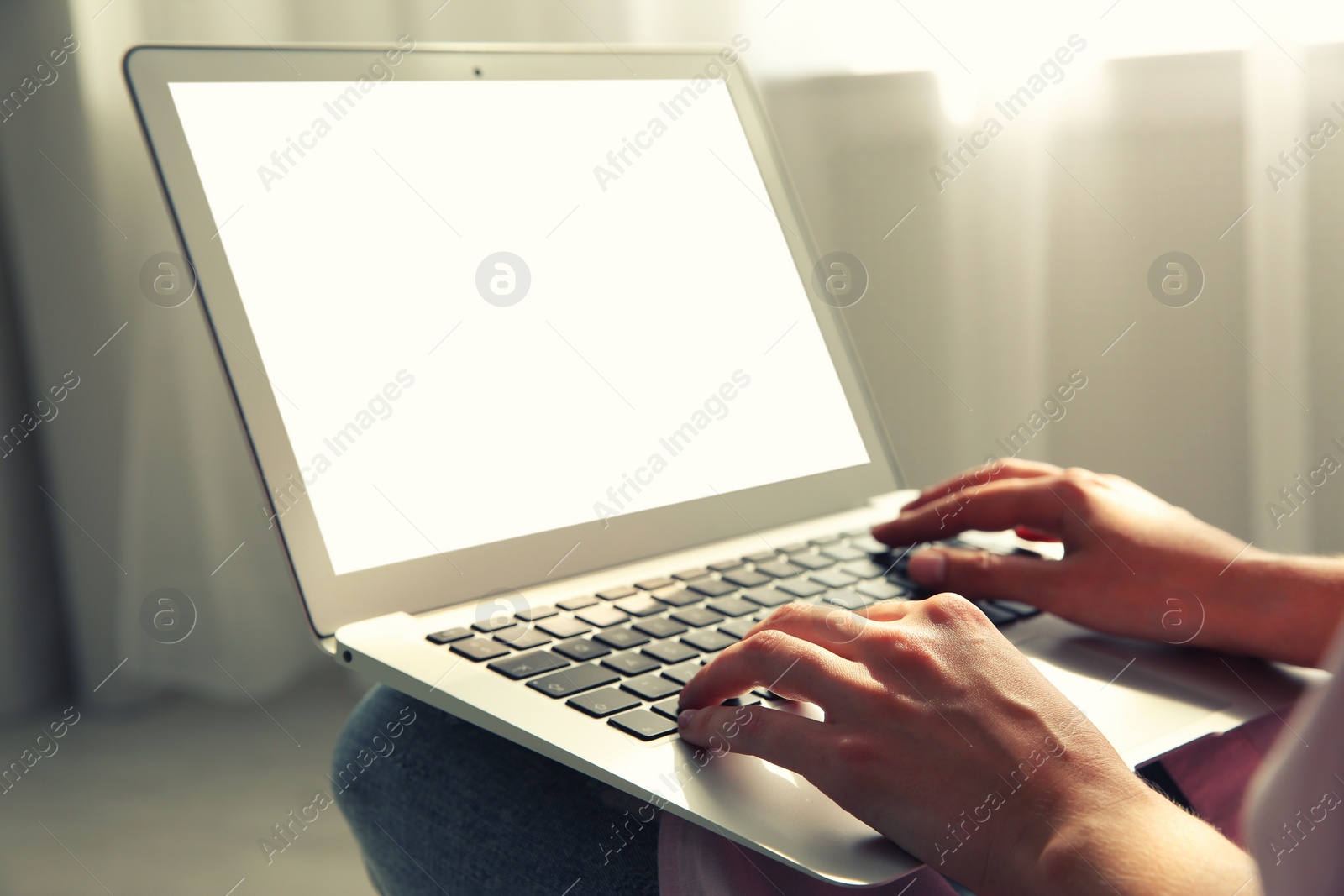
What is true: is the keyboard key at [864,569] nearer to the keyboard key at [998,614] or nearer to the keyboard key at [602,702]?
the keyboard key at [998,614]

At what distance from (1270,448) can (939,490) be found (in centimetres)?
115

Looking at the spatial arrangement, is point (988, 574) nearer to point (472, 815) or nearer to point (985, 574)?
point (985, 574)

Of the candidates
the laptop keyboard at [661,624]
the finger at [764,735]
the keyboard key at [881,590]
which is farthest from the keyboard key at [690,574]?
the finger at [764,735]

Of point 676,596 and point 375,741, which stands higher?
point 676,596

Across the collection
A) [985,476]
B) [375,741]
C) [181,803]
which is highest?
[985,476]

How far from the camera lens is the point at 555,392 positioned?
2.28 ft

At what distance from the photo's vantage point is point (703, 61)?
0.82 metres

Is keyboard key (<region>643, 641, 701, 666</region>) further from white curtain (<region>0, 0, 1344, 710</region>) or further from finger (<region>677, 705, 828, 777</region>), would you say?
white curtain (<region>0, 0, 1344, 710</region>)

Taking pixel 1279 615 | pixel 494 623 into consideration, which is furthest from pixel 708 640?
pixel 1279 615

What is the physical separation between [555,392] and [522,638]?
0.66 ft

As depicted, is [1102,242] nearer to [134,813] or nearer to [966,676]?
[966,676]

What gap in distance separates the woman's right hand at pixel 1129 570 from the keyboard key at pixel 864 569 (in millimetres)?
26

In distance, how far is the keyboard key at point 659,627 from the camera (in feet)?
1.87

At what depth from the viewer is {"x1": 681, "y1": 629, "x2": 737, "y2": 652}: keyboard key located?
0.56 meters
